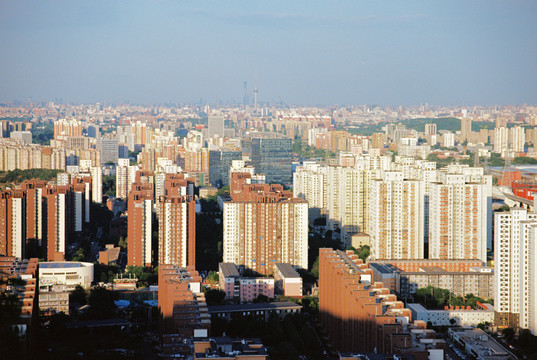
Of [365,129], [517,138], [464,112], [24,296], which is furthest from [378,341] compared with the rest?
[365,129]

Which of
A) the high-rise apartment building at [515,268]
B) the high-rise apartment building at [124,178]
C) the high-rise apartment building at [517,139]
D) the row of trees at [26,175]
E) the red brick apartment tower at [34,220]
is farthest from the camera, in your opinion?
the high-rise apartment building at [517,139]

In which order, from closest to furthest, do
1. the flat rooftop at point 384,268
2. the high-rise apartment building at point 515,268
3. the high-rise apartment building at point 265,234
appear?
1. the high-rise apartment building at point 515,268
2. the flat rooftop at point 384,268
3. the high-rise apartment building at point 265,234

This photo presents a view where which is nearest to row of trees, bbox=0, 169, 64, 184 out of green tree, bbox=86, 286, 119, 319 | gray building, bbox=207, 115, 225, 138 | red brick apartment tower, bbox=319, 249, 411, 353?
green tree, bbox=86, 286, 119, 319

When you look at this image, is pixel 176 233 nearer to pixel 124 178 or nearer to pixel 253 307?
pixel 253 307

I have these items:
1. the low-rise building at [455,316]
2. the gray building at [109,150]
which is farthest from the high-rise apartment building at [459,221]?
the gray building at [109,150]

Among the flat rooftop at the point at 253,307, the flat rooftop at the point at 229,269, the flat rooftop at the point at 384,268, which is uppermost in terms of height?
the flat rooftop at the point at 384,268

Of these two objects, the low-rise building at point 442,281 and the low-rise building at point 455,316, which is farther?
the low-rise building at point 442,281

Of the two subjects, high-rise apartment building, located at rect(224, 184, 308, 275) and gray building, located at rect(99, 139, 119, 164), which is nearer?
high-rise apartment building, located at rect(224, 184, 308, 275)

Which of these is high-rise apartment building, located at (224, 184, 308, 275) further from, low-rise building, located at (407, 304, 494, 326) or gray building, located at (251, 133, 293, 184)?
gray building, located at (251, 133, 293, 184)

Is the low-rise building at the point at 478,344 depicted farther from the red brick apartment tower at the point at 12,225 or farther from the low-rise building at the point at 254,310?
the red brick apartment tower at the point at 12,225
